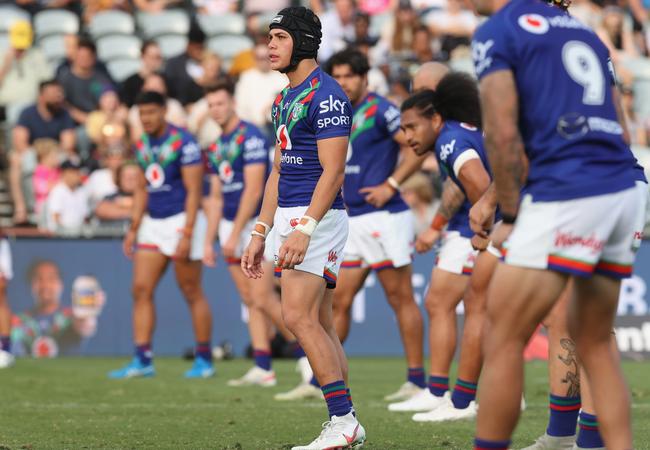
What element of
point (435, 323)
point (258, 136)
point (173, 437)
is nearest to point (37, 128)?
point (258, 136)

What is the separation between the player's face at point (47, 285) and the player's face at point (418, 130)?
727cm

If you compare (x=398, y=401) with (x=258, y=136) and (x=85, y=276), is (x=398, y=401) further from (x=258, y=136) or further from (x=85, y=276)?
(x=85, y=276)

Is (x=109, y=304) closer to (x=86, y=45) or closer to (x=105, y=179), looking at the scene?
(x=105, y=179)

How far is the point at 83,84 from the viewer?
18859 millimetres

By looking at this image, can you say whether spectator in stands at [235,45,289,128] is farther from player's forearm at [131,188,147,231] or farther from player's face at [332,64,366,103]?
player's face at [332,64,366,103]

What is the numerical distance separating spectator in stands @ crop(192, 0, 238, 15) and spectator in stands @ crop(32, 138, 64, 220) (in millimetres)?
5997

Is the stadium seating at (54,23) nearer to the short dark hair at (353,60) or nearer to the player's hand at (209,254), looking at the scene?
the player's hand at (209,254)

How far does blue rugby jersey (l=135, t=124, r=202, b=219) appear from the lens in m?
12.0

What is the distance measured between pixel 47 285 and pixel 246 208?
4.38 meters

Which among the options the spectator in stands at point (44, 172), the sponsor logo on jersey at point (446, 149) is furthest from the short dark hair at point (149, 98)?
the spectator in stands at point (44, 172)

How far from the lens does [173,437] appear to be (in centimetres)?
733

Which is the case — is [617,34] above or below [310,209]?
above

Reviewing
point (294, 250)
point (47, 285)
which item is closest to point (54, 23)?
point (47, 285)

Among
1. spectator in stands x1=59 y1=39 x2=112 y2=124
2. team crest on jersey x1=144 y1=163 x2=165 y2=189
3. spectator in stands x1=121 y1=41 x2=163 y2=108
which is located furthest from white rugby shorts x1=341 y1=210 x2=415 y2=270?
spectator in stands x1=59 y1=39 x2=112 y2=124
